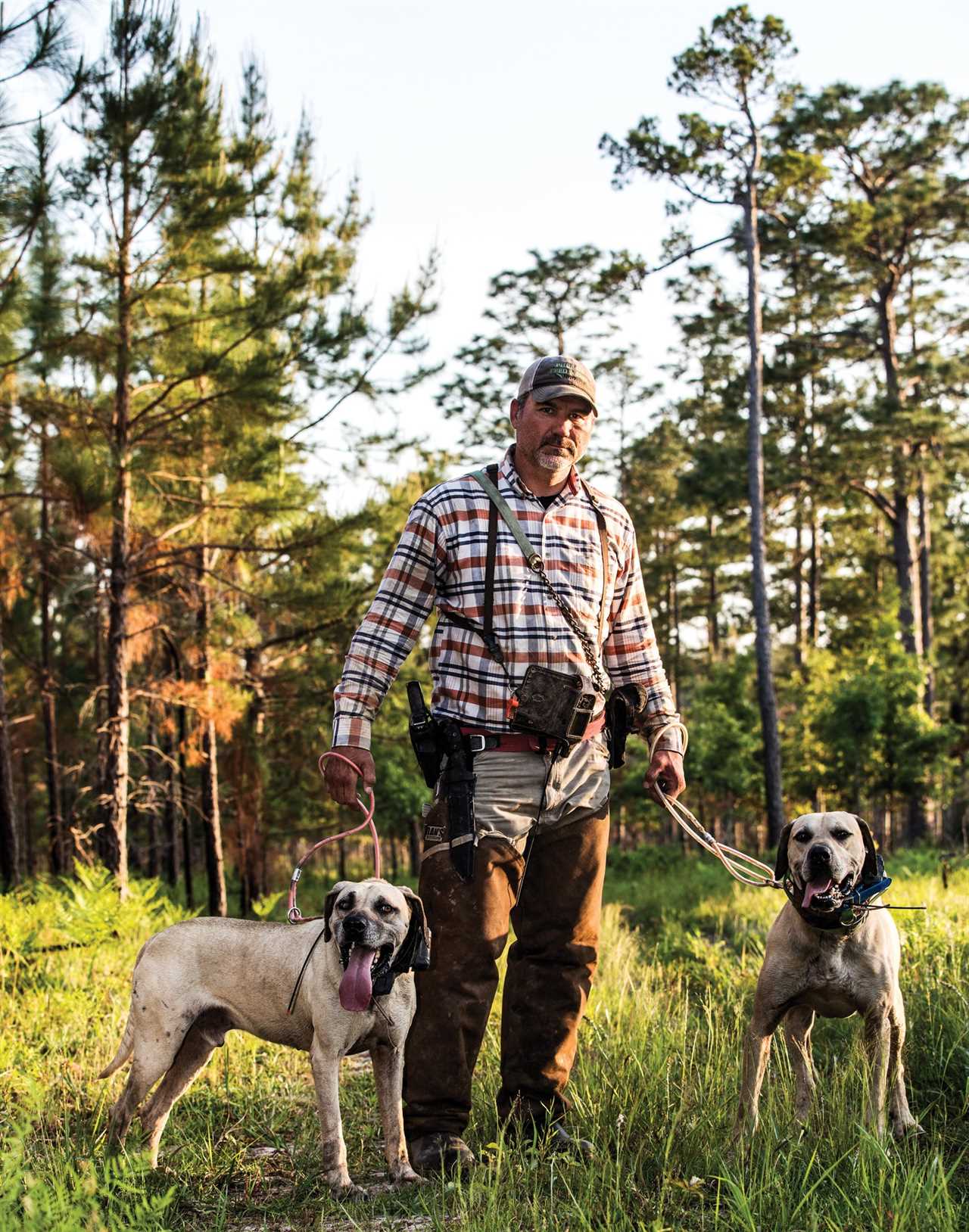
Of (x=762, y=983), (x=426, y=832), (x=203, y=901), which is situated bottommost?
(x=203, y=901)

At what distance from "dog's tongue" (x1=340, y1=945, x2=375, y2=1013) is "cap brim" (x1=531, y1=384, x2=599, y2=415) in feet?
6.73

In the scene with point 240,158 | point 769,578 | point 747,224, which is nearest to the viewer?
point 240,158

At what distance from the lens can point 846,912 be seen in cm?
388

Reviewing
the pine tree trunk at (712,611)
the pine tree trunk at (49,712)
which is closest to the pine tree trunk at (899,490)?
the pine tree trunk at (712,611)

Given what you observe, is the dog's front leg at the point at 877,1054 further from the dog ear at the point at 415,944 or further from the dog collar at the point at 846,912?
the dog ear at the point at 415,944

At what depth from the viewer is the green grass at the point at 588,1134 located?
9.55ft

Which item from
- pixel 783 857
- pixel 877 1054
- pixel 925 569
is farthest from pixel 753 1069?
pixel 925 569

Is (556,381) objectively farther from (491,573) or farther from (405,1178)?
(405,1178)

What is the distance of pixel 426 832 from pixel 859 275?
81.7ft

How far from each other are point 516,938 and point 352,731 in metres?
1.01

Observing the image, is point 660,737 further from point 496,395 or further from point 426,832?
point 496,395

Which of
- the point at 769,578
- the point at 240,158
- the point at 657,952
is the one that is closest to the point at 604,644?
the point at 657,952

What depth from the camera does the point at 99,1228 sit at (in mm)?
2496

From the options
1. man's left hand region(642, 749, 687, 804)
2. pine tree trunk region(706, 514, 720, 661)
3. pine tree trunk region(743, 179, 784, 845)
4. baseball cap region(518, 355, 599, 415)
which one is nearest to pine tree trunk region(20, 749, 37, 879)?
pine tree trunk region(743, 179, 784, 845)
